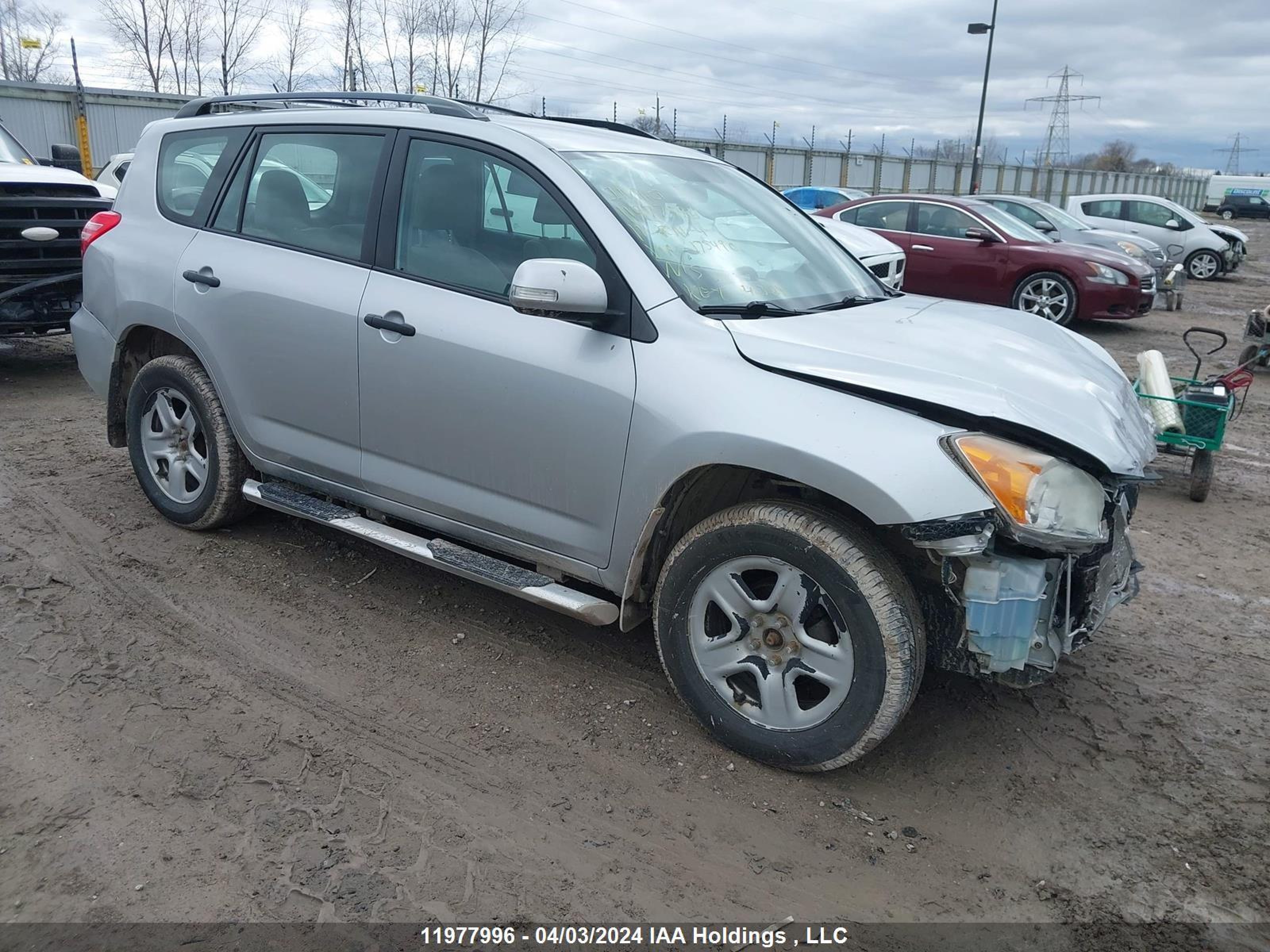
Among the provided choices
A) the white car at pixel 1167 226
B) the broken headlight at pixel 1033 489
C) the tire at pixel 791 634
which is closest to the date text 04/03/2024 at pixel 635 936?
the tire at pixel 791 634

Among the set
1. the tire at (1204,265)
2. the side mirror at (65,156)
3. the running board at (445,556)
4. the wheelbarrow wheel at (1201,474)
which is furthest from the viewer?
the tire at (1204,265)

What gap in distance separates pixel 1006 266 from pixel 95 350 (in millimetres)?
10686

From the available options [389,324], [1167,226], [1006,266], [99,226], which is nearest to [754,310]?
[389,324]

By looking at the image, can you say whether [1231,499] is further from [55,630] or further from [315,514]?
[55,630]

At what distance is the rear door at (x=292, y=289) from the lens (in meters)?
3.90

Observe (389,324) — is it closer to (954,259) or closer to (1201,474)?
(1201,474)

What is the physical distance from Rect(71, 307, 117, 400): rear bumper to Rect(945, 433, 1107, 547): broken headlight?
4.13 m

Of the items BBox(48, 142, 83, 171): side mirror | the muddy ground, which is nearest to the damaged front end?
the muddy ground

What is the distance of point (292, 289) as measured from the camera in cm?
401

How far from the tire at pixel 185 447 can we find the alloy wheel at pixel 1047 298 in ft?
34.1

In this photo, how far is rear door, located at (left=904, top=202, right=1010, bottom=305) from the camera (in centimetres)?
1248

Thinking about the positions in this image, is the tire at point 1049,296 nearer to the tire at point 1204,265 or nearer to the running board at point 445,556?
the running board at point 445,556

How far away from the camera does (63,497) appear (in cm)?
532

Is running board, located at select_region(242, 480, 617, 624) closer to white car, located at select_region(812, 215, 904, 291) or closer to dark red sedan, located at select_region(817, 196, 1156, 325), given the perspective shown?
white car, located at select_region(812, 215, 904, 291)
